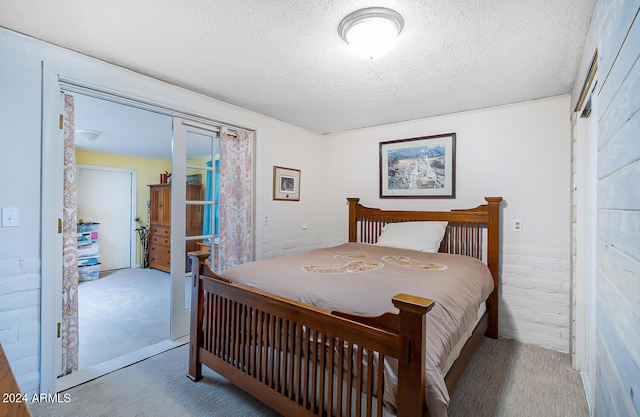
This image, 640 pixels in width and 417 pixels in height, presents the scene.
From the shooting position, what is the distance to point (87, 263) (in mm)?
4836

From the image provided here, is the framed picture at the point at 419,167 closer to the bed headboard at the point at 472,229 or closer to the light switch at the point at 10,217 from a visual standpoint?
the bed headboard at the point at 472,229

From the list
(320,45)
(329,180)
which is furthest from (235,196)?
(320,45)

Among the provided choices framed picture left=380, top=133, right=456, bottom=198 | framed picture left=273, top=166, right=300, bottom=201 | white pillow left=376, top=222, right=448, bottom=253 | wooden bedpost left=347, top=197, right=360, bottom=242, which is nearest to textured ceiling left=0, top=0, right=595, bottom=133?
framed picture left=380, top=133, right=456, bottom=198

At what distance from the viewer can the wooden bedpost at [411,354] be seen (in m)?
1.09

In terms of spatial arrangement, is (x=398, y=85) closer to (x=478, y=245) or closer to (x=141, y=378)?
(x=478, y=245)

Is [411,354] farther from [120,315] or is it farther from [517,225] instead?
[120,315]

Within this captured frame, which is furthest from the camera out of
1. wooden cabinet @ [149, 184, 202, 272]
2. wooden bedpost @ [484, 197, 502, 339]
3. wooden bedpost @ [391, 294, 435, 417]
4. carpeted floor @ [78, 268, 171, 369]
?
wooden cabinet @ [149, 184, 202, 272]

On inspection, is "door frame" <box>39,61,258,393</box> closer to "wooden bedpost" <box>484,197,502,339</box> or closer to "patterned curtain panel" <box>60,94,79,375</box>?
"patterned curtain panel" <box>60,94,79,375</box>

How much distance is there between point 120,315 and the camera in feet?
10.7

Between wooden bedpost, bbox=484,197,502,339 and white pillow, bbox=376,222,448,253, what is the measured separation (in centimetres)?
43

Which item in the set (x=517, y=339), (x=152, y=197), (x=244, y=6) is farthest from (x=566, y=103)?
(x=152, y=197)

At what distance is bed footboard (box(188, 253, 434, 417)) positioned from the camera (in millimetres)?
1132

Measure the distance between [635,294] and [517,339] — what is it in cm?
246

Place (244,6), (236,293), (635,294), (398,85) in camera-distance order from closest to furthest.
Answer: (635,294)
(244,6)
(236,293)
(398,85)
